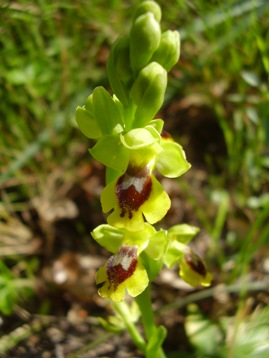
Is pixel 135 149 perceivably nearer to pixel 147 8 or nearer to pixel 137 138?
pixel 137 138

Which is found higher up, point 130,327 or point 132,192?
point 132,192

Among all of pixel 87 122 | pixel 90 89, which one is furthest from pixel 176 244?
pixel 90 89

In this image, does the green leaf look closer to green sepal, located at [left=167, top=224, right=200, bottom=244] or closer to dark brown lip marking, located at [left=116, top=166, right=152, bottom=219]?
dark brown lip marking, located at [left=116, top=166, right=152, bottom=219]

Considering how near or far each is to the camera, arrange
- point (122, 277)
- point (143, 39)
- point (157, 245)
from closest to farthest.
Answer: point (143, 39), point (122, 277), point (157, 245)

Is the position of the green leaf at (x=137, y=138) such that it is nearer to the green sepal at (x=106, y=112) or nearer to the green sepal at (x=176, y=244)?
the green sepal at (x=106, y=112)

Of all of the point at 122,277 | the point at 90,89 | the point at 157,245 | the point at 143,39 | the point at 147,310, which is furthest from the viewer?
the point at 90,89

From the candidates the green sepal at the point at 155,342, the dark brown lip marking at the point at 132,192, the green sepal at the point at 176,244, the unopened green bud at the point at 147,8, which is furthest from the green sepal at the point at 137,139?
the green sepal at the point at 155,342
